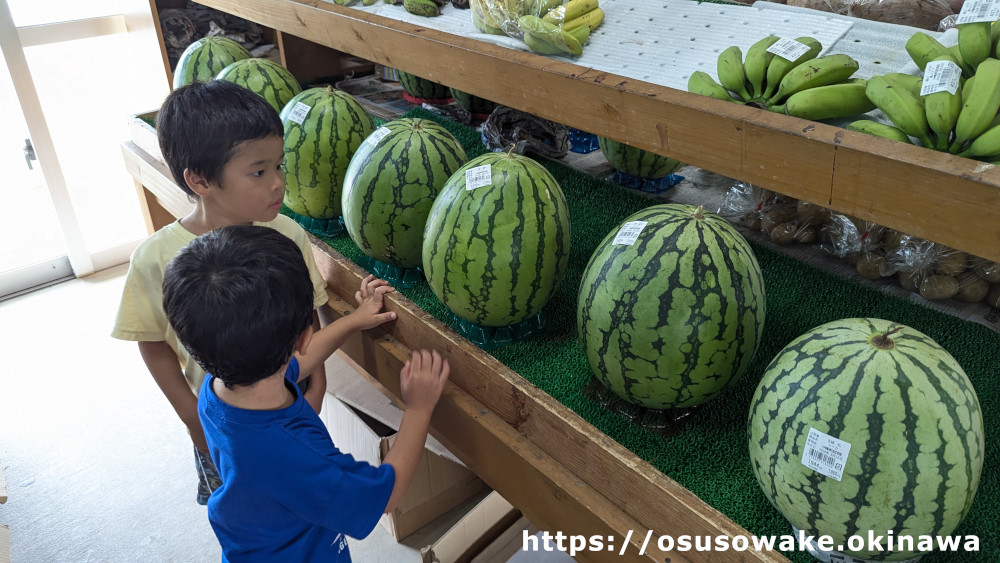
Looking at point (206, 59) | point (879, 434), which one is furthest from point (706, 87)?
point (206, 59)

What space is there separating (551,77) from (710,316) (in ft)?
2.02

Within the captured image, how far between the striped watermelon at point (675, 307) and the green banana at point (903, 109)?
1.19ft

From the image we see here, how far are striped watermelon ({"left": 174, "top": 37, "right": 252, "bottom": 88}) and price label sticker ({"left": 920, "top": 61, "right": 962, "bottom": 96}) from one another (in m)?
2.69

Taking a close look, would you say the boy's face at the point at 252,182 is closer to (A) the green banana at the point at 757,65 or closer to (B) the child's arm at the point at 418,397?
(B) the child's arm at the point at 418,397

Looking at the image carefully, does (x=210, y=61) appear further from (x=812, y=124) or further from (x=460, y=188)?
(x=812, y=124)

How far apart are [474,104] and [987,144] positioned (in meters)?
2.28

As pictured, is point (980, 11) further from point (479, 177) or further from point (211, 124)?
point (211, 124)

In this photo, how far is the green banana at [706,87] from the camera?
1449mm

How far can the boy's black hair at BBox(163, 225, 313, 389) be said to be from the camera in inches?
48.6

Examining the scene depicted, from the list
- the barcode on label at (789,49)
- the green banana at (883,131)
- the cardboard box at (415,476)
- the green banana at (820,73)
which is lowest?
the cardboard box at (415,476)

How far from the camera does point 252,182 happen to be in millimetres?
1685

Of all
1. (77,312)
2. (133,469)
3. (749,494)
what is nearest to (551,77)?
(749,494)

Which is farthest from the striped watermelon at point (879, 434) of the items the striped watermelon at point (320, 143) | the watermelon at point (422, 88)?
the watermelon at point (422, 88)

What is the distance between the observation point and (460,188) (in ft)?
5.44
